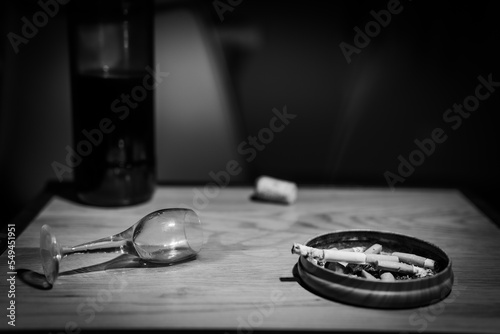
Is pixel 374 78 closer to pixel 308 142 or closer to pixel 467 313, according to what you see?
pixel 308 142

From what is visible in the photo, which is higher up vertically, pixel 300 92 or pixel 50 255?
pixel 300 92

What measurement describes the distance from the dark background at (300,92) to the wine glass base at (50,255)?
51 centimetres

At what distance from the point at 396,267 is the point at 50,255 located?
46 centimetres

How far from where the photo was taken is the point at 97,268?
0.82 m

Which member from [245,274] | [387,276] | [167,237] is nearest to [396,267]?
[387,276]

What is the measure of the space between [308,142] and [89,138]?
48 centimetres

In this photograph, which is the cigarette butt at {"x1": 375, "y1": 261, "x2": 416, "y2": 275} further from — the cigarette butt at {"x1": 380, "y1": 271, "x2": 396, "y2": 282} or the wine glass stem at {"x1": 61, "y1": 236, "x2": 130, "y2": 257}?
the wine glass stem at {"x1": 61, "y1": 236, "x2": 130, "y2": 257}

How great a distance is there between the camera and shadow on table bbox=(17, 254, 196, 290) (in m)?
0.77

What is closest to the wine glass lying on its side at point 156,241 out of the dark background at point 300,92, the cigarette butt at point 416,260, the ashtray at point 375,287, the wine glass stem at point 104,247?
the wine glass stem at point 104,247

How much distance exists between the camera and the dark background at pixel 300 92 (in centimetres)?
122

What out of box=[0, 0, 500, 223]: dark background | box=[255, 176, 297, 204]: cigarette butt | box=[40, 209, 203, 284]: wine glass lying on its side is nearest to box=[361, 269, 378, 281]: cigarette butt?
box=[40, 209, 203, 284]: wine glass lying on its side

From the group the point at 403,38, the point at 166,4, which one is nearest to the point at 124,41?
the point at 166,4

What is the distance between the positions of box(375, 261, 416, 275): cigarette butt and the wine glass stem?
354 millimetres

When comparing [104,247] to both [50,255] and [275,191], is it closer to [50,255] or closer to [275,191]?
[50,255]
